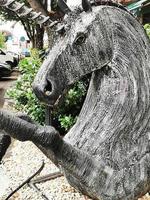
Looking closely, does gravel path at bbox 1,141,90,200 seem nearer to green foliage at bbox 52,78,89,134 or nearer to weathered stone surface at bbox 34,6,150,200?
green foliage at bbox 52,78,89,134

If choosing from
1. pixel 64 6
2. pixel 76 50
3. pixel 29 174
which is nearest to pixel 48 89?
pixel 76 50

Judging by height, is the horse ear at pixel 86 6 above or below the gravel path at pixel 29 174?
above

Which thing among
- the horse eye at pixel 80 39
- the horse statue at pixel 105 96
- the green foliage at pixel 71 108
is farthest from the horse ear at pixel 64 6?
the green foliage at pixel 71 108

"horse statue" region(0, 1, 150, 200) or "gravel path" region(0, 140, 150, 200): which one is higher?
"horse statue" region(0, 1, 150, 200)

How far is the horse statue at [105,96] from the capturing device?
166 cm

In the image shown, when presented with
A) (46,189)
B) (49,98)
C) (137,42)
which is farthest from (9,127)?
(46,189)

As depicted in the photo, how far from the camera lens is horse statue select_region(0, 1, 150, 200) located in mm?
1657

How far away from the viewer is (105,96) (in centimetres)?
179

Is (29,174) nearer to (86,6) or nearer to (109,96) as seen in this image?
(109,96)

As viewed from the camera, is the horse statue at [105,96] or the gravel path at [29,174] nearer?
the horse statue at [105,96]

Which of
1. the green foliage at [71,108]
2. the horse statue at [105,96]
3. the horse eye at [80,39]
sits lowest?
the green foliage at [71,108]

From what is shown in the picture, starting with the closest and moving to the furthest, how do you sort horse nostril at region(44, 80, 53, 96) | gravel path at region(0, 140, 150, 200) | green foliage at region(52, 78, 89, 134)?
horse nostril at region(44, 80, 53, 96)
gravel path at region(0, 140, 150, 200)
green foliage at region(52, 78, 89, 134)

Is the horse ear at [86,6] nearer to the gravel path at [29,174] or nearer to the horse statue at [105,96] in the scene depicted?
the horse statue at [105,96]

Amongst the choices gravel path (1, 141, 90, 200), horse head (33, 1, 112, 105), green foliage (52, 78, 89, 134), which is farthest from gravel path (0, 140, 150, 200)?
horse head (33, 1, 112, 105)
